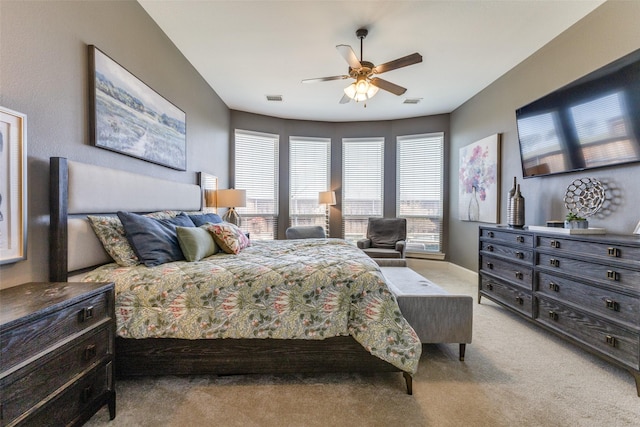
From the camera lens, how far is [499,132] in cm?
387

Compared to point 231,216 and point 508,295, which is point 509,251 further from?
point 231,216

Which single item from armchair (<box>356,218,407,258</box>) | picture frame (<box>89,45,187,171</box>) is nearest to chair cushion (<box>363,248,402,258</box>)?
armchair (<box>356,218,407,258</box>)

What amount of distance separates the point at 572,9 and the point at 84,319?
4.16m

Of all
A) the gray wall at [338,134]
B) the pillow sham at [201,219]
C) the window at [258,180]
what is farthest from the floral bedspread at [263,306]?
the gray wall at [338,134]

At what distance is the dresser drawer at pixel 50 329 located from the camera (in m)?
1.01

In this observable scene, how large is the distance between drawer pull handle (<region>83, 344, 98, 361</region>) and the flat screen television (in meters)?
3.72

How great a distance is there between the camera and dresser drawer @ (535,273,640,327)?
1.80m

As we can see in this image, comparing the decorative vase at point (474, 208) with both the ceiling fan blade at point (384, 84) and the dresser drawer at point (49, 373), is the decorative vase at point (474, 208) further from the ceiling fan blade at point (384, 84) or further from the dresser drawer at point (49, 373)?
the dresser drawer at point (49, 373)

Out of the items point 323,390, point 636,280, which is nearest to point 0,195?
point 323,390

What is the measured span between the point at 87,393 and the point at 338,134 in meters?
5.17

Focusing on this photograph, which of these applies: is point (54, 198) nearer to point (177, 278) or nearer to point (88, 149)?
point (88, 149)

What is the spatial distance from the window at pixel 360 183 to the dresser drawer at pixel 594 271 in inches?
131

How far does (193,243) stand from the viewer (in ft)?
7.09

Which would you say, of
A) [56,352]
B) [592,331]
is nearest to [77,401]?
[56,352]
